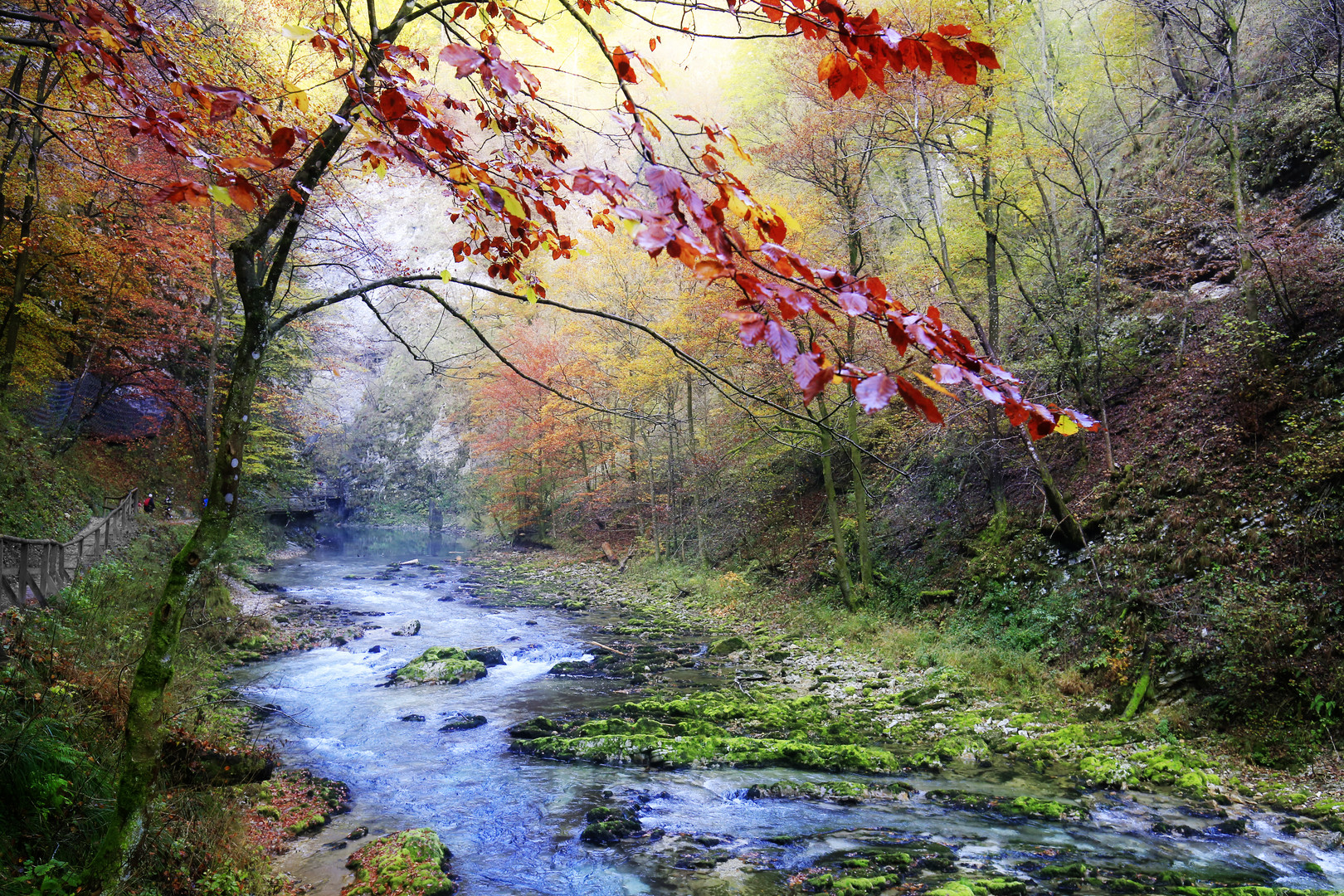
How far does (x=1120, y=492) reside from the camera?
8648 millimetres

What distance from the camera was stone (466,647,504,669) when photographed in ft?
35.1

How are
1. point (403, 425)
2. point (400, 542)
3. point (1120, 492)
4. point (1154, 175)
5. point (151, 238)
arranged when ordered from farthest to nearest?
point (403, 425) < point (400, 542) < point (1154, 175) < point (151, 238) < point (1120, 492)

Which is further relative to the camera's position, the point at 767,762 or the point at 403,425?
the point at 403,425

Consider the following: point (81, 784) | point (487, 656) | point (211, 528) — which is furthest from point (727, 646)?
point (211, 528)

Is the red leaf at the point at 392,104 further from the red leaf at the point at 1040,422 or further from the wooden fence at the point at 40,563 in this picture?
the wooden fence at the point at 40,563

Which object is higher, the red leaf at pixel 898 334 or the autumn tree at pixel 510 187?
the autumn tree at pixel 510 187

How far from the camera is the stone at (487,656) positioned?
1070 cm

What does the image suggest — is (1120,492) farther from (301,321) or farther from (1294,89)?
(301,321)

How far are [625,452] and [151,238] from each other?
14542 mm

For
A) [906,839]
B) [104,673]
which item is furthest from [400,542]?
[906,839]

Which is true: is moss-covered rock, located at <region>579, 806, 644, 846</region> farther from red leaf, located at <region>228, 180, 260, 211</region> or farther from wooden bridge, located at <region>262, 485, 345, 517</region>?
wooden bridge, located at <region>262, 485, 345, 517</region>

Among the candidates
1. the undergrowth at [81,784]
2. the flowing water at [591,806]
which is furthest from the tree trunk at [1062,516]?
the undergrowth at [81,784]

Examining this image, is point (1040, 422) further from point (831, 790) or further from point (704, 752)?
point (704, 752)

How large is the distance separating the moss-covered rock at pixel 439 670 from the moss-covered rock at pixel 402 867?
16.1 ft
